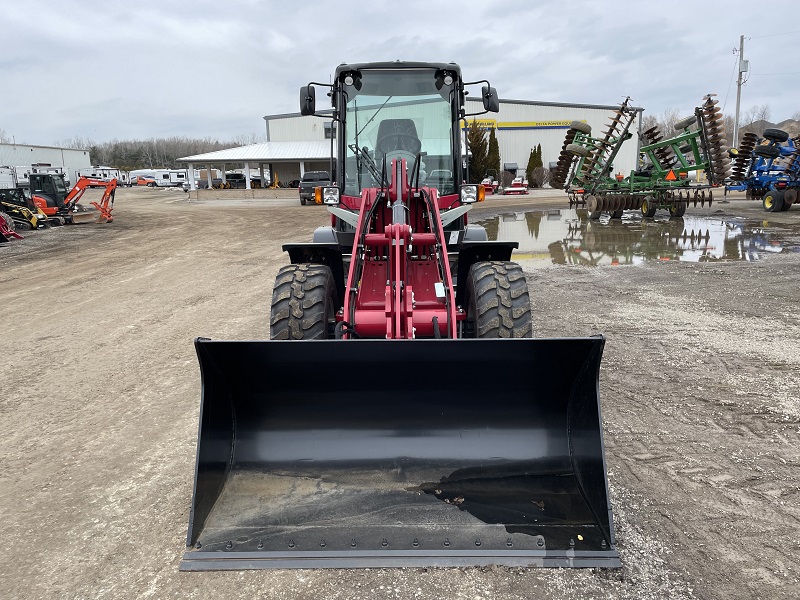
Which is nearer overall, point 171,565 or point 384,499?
point 171,565

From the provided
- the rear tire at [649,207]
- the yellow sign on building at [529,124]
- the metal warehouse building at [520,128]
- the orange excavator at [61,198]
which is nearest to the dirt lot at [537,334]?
the rear tire at [649,207]

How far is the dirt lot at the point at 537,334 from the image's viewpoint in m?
2.70

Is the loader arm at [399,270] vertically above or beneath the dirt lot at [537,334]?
above

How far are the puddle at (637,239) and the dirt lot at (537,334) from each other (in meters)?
2.52

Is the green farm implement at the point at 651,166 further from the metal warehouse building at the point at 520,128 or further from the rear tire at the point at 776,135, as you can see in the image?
the metal warehouse building at the point at 520,128

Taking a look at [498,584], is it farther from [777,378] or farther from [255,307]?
[255,307]

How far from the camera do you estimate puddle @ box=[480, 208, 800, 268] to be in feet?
39.3

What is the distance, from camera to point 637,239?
594 inches

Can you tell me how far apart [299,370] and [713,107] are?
18.9 m

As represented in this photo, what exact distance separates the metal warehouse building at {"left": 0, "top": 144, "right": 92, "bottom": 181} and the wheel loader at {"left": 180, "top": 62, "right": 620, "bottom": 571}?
38081 millimetres

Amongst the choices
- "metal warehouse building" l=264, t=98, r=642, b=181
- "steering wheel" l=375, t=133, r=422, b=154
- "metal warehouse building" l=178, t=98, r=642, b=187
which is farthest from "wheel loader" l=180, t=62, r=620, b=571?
"metal warehouse building" l=264, t=98, r=642, b=181

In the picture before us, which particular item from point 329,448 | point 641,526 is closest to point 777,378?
point 641,526

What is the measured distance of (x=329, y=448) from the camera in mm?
3289

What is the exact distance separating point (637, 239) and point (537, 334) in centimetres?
993
